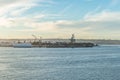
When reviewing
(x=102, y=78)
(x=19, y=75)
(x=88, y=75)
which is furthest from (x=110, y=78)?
(x=19, y=75)

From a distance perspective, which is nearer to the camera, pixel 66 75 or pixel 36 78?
pixel 36 78

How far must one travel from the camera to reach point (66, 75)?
5972 cm

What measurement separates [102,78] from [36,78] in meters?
9.61

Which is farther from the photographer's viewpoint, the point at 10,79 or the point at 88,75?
the point at 88,75

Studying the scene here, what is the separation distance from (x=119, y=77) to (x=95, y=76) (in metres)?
3.77

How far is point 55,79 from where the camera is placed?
54531mm

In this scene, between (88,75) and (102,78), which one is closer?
(102,78)

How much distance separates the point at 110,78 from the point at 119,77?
163 cm

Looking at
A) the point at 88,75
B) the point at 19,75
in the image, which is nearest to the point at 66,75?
the point at 88,75

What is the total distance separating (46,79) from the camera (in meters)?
54.3

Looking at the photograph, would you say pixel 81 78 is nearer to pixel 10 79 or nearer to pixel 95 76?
pixel 95 76

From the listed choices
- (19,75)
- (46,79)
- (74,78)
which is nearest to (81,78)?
(74,78)

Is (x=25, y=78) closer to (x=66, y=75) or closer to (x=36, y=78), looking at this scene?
(x=36, y=78)

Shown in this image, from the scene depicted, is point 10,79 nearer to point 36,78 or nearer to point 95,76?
point 36,78
